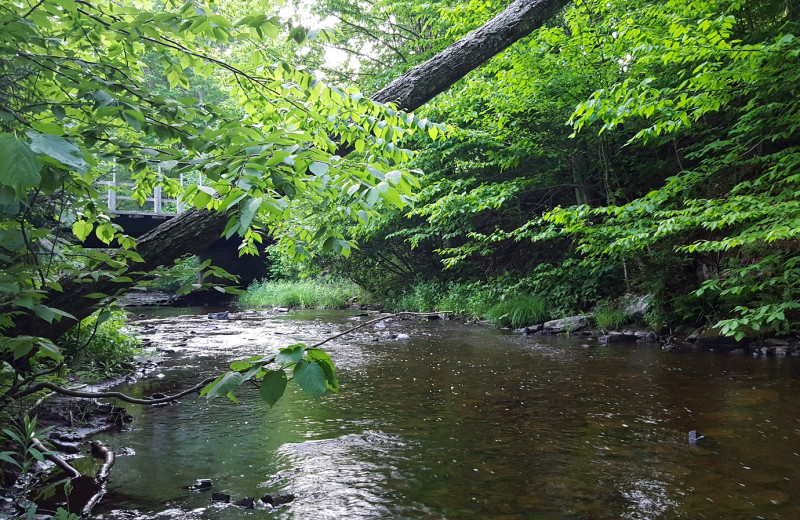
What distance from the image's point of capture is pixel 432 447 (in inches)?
147

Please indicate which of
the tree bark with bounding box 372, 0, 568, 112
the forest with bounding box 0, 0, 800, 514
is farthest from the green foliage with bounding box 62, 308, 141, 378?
the tree bark with bounding box 372, 0, 568, 112

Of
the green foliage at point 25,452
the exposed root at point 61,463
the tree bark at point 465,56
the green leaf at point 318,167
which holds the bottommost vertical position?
the exposed root at point 61,463

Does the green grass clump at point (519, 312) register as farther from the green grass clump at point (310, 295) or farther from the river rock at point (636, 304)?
the green grass clump at point (310, 295)

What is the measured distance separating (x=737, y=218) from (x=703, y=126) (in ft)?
13.5

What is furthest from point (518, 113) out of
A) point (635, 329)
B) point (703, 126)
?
point (635, 329)

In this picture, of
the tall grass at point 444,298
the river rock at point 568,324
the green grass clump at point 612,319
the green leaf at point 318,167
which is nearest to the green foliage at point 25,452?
the green leaf at point 318,167

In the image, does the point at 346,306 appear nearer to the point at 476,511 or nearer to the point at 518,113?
the point at 518,113

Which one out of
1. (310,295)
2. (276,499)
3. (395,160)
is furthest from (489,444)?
(310,295)

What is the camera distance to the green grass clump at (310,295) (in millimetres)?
18375

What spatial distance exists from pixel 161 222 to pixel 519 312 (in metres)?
14.2

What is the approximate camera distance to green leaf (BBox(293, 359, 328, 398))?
4.59 ft

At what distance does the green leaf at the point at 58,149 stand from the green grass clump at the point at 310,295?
54.4ft

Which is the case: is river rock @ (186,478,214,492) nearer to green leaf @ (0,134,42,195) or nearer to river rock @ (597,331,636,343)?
green leaf @ (0,134,42,195)

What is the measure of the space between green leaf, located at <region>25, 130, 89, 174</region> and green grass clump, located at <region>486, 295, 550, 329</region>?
1005 centimetres
